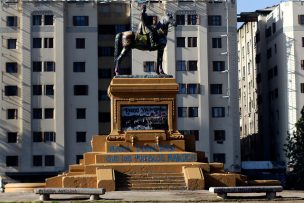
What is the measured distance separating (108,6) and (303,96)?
27.5 meters

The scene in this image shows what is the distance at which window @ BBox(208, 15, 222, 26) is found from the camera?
92456 mm

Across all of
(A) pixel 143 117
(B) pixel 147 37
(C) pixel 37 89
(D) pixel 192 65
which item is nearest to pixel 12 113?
(C) pixel 37 89

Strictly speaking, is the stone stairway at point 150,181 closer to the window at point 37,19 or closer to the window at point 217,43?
the window at point 217,43

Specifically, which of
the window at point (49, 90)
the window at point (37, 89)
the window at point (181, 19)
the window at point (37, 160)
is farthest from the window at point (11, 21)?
the window at point (181, 19)

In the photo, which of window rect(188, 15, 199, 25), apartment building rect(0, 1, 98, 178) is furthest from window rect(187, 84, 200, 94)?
A: apartment building rect(0, 1, 98, 178)

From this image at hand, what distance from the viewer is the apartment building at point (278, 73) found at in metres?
92.2

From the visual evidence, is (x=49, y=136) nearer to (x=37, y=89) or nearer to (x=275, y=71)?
(x=37, y=89)

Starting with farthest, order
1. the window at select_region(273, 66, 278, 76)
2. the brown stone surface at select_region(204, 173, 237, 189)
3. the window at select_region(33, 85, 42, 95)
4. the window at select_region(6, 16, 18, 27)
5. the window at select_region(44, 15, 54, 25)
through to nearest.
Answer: the window at select_region(273, 66, 278, 76) → the window at select_region(6, 16, 18, 27) → the window at select_region(44, 15, 54, 25) → the window at select_region(33, 85, 42, 95) → the brown stone surface at select_region(204, 173, 237, 189)

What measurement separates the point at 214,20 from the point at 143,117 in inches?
1894

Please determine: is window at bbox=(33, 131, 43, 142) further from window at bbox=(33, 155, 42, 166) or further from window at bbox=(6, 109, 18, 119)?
window at bbox=(6, 109, 18, 119)

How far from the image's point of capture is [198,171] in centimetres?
4281

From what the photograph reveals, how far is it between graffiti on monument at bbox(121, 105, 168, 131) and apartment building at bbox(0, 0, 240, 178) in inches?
1658

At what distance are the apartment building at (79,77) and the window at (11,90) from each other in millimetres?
122

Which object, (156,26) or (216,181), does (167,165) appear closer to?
(216,181)
